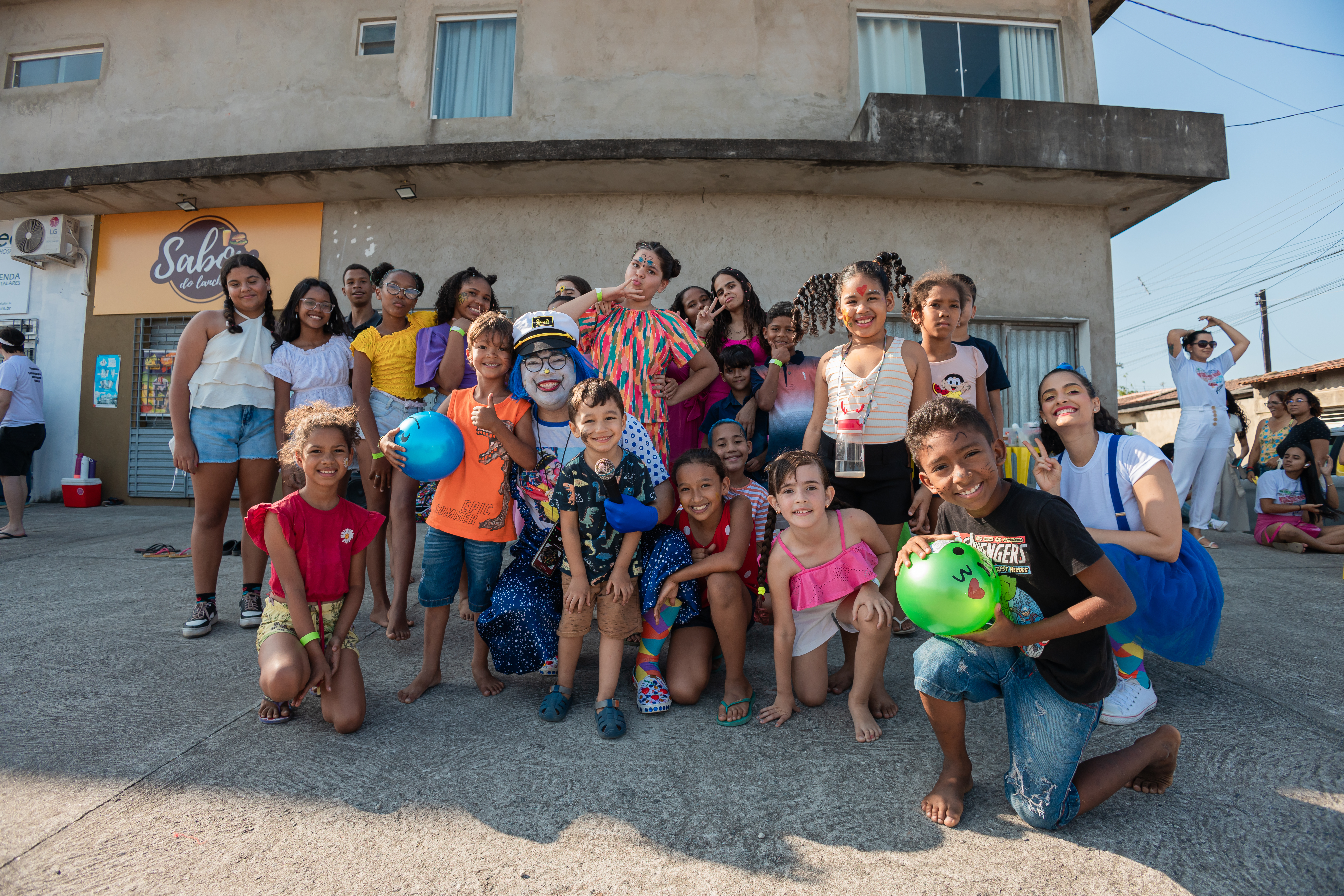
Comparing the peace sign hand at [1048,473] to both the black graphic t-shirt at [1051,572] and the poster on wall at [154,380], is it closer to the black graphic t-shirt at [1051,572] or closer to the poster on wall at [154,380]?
the black graphic t-shirt at [1051,572]

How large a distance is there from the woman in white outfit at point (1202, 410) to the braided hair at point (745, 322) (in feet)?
14.9

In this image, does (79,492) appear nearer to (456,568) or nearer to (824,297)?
(456,568)

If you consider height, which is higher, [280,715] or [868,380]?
[868,380]

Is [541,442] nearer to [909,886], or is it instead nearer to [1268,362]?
[909,886]

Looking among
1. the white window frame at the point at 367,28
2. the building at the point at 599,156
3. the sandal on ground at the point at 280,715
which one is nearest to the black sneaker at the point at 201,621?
the sandal on ground at the point at 280,715

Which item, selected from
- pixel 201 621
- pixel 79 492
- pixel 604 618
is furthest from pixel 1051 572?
pixel 79 492

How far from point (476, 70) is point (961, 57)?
577 centimetres

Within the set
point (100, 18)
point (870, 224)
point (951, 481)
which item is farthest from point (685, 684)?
point (100, 18)

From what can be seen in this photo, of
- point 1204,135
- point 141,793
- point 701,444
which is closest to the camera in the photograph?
point 141,793

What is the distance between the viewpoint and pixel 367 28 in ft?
27.0

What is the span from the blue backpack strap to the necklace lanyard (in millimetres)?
914

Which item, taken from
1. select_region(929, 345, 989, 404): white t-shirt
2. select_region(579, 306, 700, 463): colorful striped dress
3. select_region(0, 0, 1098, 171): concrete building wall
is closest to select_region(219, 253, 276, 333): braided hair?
select_region(579, 306, 700, 463): colorful striped dress

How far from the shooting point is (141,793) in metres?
1.95

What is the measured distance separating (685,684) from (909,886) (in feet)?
3.94
